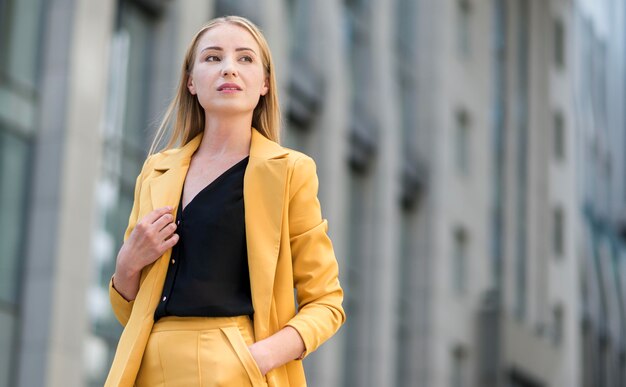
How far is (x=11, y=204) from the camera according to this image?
1900cm

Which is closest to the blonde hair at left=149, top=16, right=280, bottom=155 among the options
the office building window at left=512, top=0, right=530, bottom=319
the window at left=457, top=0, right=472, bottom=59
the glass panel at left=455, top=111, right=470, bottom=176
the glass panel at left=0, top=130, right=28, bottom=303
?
the glass panel at left=0, top=130, right=28, bottom=303

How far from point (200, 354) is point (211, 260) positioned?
285 mm

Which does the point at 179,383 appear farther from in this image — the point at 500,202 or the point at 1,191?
the point at 500,202

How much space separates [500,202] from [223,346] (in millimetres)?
44229

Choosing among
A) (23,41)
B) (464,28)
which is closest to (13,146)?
(23,41)

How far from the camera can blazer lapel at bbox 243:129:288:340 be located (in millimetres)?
3760

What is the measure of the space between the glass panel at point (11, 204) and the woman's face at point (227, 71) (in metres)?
15.3

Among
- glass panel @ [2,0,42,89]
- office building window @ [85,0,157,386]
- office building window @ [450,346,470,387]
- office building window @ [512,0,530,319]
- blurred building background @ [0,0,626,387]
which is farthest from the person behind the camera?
office building window @ [512,0,530,319]

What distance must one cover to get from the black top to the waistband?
2cm

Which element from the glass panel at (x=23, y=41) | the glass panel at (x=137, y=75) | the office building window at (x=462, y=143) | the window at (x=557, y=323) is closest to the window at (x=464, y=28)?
the office building window at (x=462, y=143)

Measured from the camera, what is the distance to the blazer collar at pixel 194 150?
3936 mm

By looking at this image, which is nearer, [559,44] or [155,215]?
[155,215]

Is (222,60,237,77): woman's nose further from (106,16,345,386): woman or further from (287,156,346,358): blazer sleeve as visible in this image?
(287,156,346,358): blazer sleeve

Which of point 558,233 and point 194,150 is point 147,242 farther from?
point 558,233
